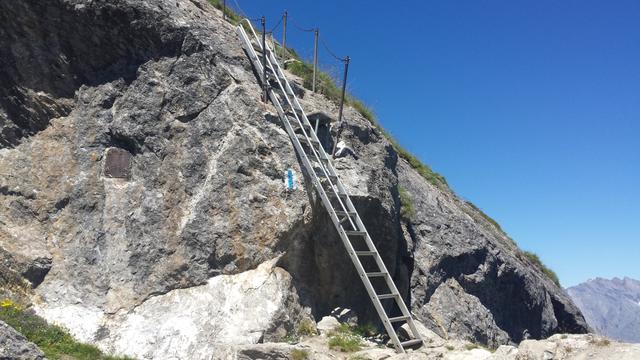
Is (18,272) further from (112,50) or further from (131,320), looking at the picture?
(112,50)

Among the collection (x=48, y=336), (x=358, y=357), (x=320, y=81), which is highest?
(x=320, y=81)

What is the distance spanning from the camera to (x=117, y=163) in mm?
13164

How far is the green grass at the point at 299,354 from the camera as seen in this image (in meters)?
9.89

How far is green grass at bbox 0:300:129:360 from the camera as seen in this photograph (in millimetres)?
10453

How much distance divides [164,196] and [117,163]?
1583 millimetres

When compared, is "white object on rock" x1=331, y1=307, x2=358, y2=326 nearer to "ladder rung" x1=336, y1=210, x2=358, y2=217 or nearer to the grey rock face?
"ladder rung" x1=336, y1=210, x2=358, y2=217

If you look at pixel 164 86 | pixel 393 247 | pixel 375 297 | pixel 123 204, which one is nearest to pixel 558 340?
pixel 375 297

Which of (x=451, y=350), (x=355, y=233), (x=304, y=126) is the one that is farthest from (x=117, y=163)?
(x=451, y=350)

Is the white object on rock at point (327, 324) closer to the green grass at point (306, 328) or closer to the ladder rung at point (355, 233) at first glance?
the green grass at point (306, 328)

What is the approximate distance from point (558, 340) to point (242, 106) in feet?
26.8

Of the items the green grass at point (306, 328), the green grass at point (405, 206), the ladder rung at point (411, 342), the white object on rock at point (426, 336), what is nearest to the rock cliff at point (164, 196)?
the green grass at point (306, 328)

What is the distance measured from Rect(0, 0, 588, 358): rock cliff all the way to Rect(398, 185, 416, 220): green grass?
91cm

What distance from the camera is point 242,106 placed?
13.2 m

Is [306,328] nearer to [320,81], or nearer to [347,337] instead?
[347,337]
